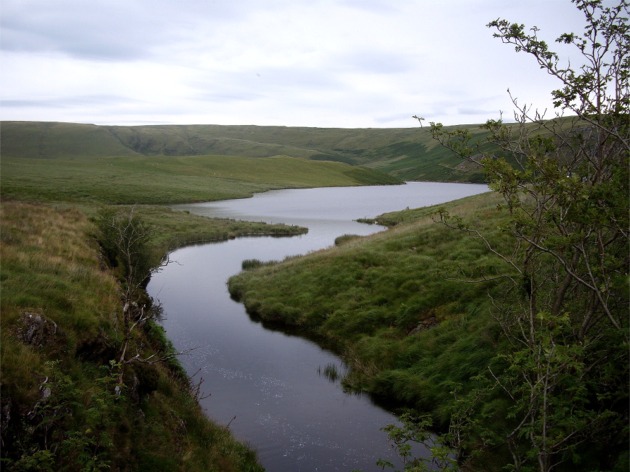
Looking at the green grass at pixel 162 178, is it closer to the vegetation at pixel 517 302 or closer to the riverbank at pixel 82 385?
the vegetation at pixel 517 302

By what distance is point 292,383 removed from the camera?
1998cm

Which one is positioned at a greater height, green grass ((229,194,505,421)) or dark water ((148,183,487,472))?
green grass ((229,194,505,421))

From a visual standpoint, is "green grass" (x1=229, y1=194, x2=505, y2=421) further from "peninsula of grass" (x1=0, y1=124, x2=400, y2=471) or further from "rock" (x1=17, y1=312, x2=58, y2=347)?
"rock" (x1=17, y1=312, x2=58, y2=347)

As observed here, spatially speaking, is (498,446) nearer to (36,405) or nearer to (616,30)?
(616,30)

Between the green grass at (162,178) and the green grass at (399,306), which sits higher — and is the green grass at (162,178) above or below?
above

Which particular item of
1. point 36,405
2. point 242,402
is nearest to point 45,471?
point 36,405

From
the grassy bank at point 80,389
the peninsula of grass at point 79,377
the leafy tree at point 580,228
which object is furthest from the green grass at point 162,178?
the leafy tree at point 580,228

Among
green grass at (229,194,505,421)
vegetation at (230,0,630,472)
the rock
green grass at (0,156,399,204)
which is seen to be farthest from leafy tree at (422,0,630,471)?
green grass at (0,156,399,204)

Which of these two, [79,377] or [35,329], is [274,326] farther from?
[35,329]

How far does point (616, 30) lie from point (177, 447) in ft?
44.3

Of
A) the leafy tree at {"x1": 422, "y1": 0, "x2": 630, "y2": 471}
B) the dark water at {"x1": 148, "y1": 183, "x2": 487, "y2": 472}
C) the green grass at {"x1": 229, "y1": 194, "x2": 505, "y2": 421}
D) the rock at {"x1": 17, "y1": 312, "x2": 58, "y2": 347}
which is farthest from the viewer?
the green grass at {"x1": 229, "y1": 194, "x2": 505, "y2": 421}


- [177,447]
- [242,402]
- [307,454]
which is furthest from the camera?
[242,402]

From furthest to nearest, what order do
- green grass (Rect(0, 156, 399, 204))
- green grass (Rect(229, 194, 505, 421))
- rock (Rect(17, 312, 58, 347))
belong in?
green grass (Rect(0, 156, 399, 204)), green grass (Rect(229, 194, 505, 421)), rock (Rect(17, 312, 58, 347))

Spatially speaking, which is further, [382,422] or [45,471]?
[382,422]
